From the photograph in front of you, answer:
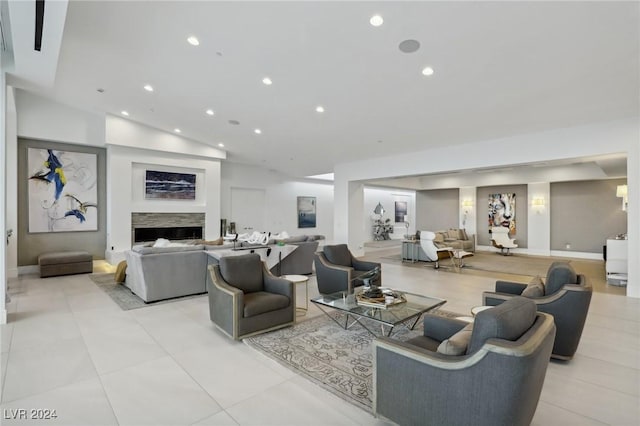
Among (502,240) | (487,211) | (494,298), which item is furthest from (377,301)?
(487,211)

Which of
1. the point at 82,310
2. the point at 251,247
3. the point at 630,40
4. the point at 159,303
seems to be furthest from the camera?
the point at 251,247

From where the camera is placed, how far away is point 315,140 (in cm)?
800

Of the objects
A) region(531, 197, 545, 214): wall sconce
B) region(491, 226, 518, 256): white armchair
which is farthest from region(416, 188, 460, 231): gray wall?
region(531, 197, 545, 214): wall sconce

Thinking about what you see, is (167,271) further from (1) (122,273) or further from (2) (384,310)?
(2) (384,310)

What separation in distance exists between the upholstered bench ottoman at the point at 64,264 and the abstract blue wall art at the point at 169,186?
90.2 inches

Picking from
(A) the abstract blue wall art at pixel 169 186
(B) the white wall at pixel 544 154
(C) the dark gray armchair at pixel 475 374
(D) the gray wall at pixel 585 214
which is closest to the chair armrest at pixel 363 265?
(C) the dark gray armchair at pixel 475 374

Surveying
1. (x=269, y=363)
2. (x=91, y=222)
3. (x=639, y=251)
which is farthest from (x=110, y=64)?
(x=639, y=251)

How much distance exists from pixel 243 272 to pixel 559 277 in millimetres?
3366

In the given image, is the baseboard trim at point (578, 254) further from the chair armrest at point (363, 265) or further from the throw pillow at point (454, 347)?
the throw pillow at point (454, 347)

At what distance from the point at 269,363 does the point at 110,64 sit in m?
5.71

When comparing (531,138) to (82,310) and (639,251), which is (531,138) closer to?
(639,251)

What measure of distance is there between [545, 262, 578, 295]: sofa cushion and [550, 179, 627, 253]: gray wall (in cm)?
851

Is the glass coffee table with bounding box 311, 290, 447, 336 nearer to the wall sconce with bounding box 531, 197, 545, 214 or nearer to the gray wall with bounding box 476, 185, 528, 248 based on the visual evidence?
the wall sconce with bounding box 531, 197, 545, 214

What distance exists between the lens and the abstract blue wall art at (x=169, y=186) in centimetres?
855
